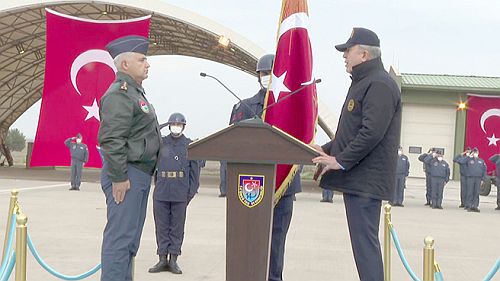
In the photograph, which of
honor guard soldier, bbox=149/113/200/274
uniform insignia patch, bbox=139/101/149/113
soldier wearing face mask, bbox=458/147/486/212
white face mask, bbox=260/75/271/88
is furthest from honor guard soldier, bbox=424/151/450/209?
uniform insignia patch, bbox=139/101/149/113

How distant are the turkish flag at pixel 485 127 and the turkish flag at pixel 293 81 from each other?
20474 millimetres

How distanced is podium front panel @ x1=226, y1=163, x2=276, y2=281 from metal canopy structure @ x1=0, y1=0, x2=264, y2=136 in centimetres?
1783

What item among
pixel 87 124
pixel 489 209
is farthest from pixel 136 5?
pixel 489 209

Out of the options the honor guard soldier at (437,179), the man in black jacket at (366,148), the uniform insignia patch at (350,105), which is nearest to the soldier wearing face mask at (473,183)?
the honor guard soldier at (437,179)

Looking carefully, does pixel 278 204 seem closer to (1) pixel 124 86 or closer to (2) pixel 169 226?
(1) pixel 124 86

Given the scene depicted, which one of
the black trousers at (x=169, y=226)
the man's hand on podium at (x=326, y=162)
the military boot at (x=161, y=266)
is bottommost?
the military boot at (x=161, y=266)

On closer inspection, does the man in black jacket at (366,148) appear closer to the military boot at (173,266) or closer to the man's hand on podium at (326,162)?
the man's hand on podium at (326,162)

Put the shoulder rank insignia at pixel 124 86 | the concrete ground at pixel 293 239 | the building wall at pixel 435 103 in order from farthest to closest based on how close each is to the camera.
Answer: the building wall at pixel 435 103
the concrete ground at pixel 293 239
the shoulder rank insignia at pixel 124 86

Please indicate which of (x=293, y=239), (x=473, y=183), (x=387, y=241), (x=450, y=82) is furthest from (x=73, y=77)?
(x=450, y=82)

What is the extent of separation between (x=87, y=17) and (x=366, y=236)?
26.0 m

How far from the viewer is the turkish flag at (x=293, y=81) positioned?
14.5ft

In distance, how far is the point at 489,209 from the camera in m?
16.7

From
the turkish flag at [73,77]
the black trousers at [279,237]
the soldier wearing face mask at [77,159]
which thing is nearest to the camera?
the black trousers at [279,237]

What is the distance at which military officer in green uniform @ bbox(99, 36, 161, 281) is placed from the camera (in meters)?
3.60
